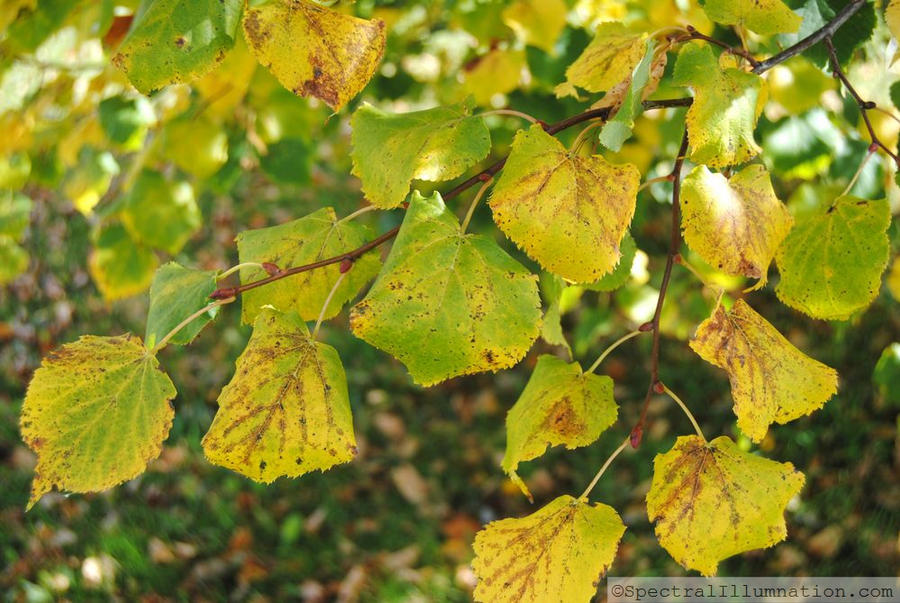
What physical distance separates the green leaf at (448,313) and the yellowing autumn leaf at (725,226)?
153 millimetres

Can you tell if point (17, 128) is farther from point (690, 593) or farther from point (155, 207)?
point (690, 593)

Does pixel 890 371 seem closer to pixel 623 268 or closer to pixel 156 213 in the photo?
pixel 623 268

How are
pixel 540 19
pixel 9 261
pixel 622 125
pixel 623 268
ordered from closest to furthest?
pixel 622 125 → pixel 623 268 → pixel 540 19 → pixel 9 261

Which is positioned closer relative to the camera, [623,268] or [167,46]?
[167,46]

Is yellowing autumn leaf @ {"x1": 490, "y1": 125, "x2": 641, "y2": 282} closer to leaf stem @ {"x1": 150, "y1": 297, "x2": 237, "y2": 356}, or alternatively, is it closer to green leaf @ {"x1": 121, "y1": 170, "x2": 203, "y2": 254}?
leaf stem @ {"x1": 150, "y1": 297, "x2": 237, "y2": 356}

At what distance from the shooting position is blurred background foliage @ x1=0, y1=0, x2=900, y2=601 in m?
1.52

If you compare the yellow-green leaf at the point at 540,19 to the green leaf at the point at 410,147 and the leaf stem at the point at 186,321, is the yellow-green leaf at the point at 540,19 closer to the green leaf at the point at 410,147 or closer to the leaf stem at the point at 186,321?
the green leaf at the point at 410,147

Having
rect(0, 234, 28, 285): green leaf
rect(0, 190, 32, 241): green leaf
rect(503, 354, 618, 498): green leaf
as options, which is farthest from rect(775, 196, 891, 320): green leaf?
rect(0, 234, 28, 285): green leaf

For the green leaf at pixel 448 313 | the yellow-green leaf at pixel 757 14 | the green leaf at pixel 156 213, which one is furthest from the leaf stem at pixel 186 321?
the green leaf at pixel 156 213

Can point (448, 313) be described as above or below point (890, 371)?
above

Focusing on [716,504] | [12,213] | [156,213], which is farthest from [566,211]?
[12,213]

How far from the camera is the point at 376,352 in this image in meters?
2.97

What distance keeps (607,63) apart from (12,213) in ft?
5.50

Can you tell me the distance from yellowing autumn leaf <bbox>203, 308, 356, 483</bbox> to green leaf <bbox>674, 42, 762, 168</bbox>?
40cm
